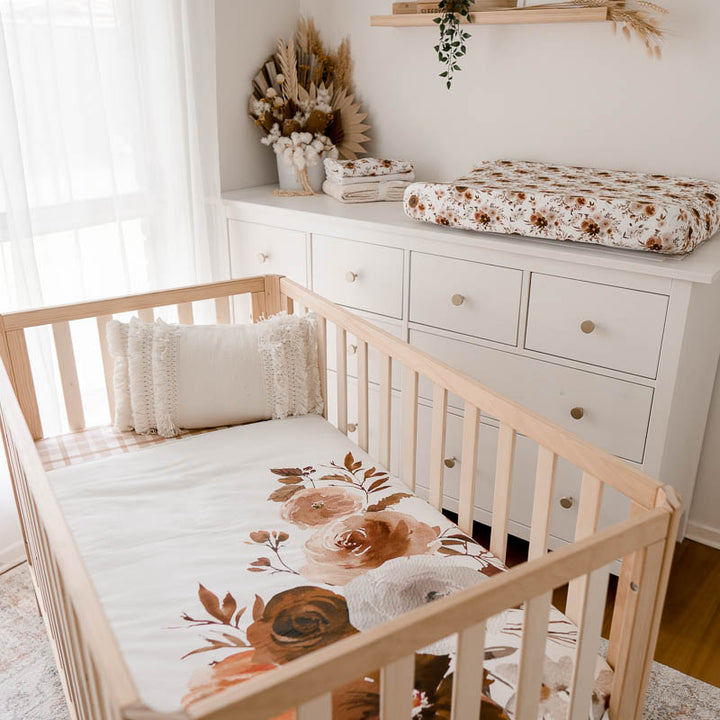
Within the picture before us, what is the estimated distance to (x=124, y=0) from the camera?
223 cm

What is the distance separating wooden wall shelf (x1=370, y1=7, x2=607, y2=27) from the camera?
2.06 metres

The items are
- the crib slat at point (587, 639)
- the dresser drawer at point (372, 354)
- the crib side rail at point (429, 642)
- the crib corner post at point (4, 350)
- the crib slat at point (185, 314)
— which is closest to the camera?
the crib side rail at point (429, 642)

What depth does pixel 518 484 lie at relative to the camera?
2.15m

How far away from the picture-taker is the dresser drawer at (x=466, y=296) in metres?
2.00

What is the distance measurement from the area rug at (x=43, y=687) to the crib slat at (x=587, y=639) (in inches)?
31.8

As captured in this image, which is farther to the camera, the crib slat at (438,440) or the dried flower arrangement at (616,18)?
the dried flower arrangement at (616,18)

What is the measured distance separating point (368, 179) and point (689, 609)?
1630mm

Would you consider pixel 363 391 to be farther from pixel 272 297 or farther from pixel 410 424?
pixel 272 297

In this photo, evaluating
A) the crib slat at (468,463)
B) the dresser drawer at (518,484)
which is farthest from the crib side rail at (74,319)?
the crib slat at (468,463)

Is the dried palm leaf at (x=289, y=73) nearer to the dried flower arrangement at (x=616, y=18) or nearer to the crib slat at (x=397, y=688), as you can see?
the dried flower arrangement at (x=616, y=18)

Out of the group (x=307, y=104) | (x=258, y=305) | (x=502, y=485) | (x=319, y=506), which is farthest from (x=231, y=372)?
(x=307, y=104)

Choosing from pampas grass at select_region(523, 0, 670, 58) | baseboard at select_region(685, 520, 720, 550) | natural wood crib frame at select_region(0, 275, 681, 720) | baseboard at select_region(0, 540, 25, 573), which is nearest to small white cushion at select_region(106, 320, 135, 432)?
natural wood crib frame at select_region(0, 275, 681, 720)

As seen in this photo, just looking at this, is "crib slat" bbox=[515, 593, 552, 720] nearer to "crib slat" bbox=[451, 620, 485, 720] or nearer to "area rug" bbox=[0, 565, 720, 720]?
"crib slat" bbox=[451, 620, 485, 720]

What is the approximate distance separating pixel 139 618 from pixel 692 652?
1.41 m
